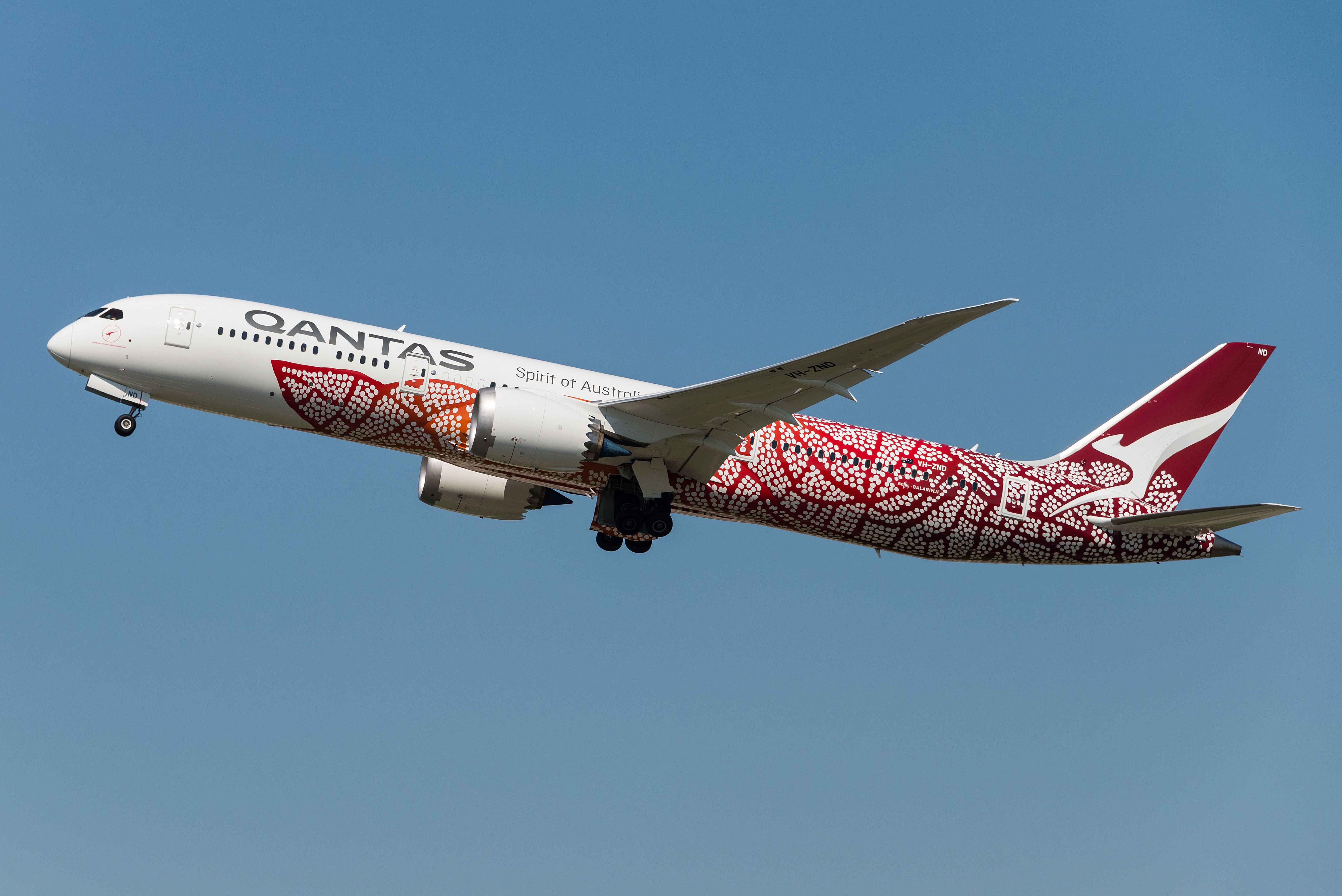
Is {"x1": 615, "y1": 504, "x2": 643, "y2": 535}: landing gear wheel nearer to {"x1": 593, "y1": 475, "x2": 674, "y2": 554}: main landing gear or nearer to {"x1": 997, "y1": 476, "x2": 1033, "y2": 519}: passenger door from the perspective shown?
{"x1": 593, "y1": 475, "x2": 674, "y2": 554}: main landing gear

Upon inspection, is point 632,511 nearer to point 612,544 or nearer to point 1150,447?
point 612,544

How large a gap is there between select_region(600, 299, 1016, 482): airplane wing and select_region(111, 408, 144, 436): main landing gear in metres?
10.7

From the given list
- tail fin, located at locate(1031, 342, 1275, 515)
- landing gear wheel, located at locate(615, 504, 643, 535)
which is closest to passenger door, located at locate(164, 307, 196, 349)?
landing gear wheel, located at locate(615, 504, 643, 535)

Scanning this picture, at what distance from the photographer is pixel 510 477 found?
31234 millimetres

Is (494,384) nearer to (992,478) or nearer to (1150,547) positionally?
(992,478)

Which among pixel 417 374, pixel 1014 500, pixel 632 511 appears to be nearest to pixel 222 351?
pixel 417 374

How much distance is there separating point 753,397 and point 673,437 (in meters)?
2.45

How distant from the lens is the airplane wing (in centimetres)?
2506

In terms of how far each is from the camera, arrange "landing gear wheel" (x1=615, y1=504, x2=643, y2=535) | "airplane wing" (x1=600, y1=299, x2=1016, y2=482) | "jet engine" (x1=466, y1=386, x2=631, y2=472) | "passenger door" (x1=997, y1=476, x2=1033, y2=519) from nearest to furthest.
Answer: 1. "airplane wing" (x1=600, y1=299, x2=1016, y2=482)
2. "jet engine" (x1=466, y1=386, x2=631, y2=472)
3. "landing gear wheel" (x1=615, y1=504, x2=643, y2=535)
4. "passenger door" (x1=997, y1=476, x2=1033, y2=519)

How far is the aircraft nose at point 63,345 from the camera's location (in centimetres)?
2858

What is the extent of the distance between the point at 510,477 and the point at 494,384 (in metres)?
2.62

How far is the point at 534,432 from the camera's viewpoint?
92.8 feet

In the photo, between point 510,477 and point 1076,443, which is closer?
point 510,477

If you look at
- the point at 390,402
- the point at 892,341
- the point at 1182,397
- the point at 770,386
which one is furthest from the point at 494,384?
the point at 1182,397
